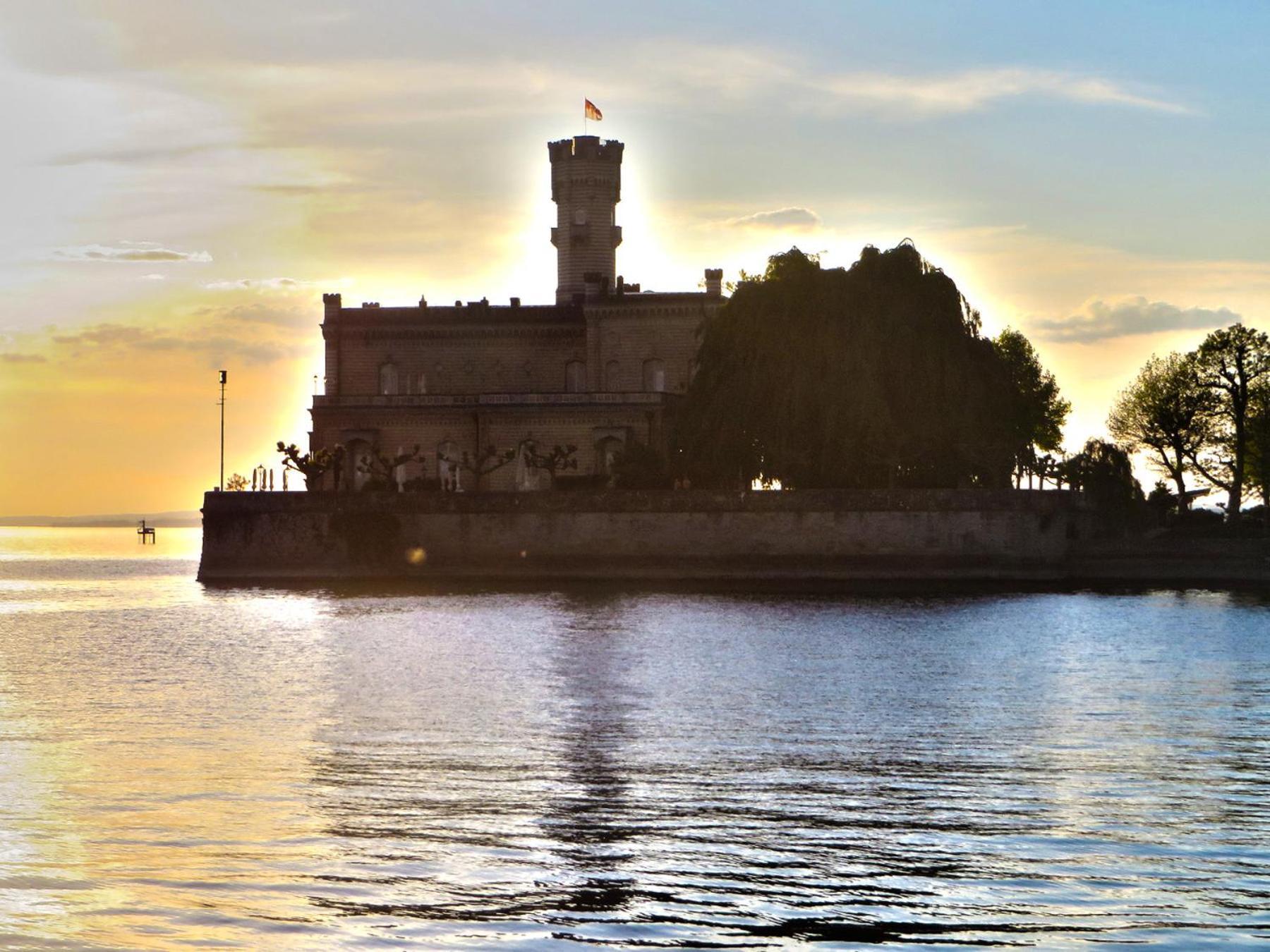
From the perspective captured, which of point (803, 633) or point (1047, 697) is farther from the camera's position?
point (803, 633)

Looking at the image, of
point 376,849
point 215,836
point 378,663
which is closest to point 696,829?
point 376,849

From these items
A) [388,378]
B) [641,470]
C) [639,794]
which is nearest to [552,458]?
[641,470]

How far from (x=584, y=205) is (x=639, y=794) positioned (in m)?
74.4

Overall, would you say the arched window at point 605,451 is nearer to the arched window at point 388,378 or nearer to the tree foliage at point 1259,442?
the arched window at point 388,378

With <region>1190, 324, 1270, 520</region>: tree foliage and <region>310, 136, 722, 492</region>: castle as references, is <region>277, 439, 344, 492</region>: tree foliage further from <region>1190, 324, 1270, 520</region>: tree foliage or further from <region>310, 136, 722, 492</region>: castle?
<region>1190, 324, 1270, 520</region>: tree foliage

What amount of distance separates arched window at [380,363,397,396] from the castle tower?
9673 millimetres

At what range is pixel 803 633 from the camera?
1626 inches

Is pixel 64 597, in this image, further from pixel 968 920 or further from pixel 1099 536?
pixel 968 920

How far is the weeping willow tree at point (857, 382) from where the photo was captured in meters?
59.7

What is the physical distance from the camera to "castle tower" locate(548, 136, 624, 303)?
89812mm

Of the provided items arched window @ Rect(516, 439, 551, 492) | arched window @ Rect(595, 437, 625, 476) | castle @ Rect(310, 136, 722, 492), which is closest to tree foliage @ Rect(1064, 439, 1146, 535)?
castle @ Rect(310, 136, 722, 492)

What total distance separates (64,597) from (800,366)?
29532 mm

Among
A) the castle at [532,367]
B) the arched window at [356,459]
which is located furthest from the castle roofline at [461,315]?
the arched window at [356,459]

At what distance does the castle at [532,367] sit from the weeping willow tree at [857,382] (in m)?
12.4
